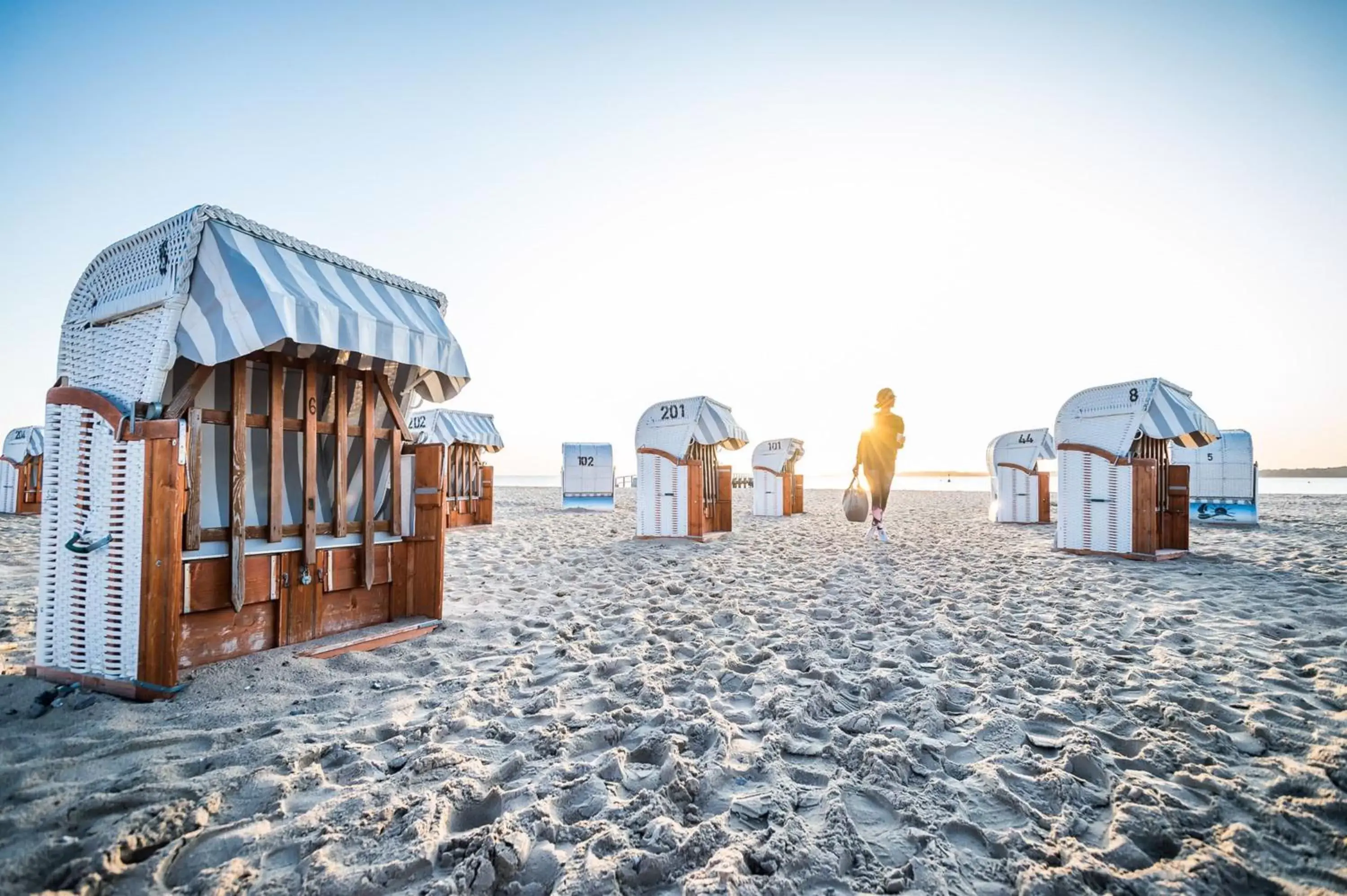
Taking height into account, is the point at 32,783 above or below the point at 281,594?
below

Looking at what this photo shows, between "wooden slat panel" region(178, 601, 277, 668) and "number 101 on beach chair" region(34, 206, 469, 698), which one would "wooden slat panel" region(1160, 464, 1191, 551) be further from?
"wooden slat panel" region(178, 601, 277, 668)

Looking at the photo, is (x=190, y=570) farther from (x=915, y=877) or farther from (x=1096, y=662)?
(x=1096, y=662)

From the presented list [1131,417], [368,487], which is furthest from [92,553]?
[1131,417]

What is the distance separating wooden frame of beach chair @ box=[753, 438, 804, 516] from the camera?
661 inches

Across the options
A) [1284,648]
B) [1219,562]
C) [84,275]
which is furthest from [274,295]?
[1219,562]

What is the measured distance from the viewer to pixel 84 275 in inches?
149

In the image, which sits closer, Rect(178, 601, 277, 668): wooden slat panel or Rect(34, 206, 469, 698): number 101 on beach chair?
Rect(34, 206, 469, 698): number 101 on beach chair

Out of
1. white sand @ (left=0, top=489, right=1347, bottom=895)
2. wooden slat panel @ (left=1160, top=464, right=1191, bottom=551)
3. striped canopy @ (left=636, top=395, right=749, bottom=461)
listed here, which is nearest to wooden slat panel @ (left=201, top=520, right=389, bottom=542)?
white sand @ (left=0, top=489, right=1347, bottom=895)

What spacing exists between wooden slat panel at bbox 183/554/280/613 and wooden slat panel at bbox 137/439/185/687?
249mm

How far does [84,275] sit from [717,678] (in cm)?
481

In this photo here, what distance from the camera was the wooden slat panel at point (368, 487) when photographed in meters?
4.55

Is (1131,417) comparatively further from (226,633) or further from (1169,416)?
(226,633)

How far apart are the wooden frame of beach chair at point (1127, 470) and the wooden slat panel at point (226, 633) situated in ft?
32.1

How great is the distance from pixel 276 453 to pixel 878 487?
8.39 metres
